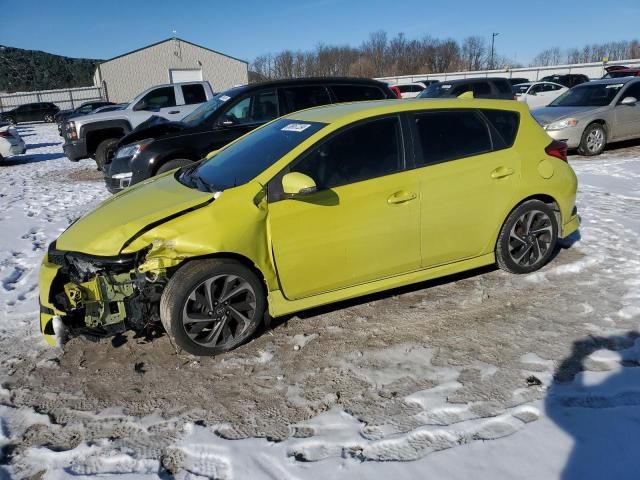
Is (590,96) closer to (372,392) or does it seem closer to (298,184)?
(298,184)

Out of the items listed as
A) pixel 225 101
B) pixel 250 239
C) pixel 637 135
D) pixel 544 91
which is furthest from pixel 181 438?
pixel 544 91

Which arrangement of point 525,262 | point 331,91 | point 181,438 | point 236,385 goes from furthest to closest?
point 331,91 < point 525,262 < point 236,385 < point 181,438

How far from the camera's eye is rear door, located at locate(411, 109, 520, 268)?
13.3ft

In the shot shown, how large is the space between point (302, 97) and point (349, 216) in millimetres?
4478

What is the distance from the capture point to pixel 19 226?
282 inches

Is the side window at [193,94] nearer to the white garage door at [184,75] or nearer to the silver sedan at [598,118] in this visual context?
the silver sedan at [598,118]

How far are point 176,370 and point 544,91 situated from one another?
22508 mm

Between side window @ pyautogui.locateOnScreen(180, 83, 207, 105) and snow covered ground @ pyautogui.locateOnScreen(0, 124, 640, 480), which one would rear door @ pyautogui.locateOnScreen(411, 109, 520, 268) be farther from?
side window @ pyautogui.locateOnScreen(180, 83, 207, 105)

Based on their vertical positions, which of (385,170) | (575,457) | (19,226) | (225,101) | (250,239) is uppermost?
(225,101)

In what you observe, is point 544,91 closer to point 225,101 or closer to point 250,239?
point 225,101

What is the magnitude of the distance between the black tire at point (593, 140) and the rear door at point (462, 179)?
24.8 feet

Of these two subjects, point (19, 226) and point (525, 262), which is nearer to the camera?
point (525, 262)

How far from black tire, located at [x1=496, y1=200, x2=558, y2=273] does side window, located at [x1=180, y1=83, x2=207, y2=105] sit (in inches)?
393

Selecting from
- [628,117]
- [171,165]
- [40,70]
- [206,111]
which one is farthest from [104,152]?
[40,70]
